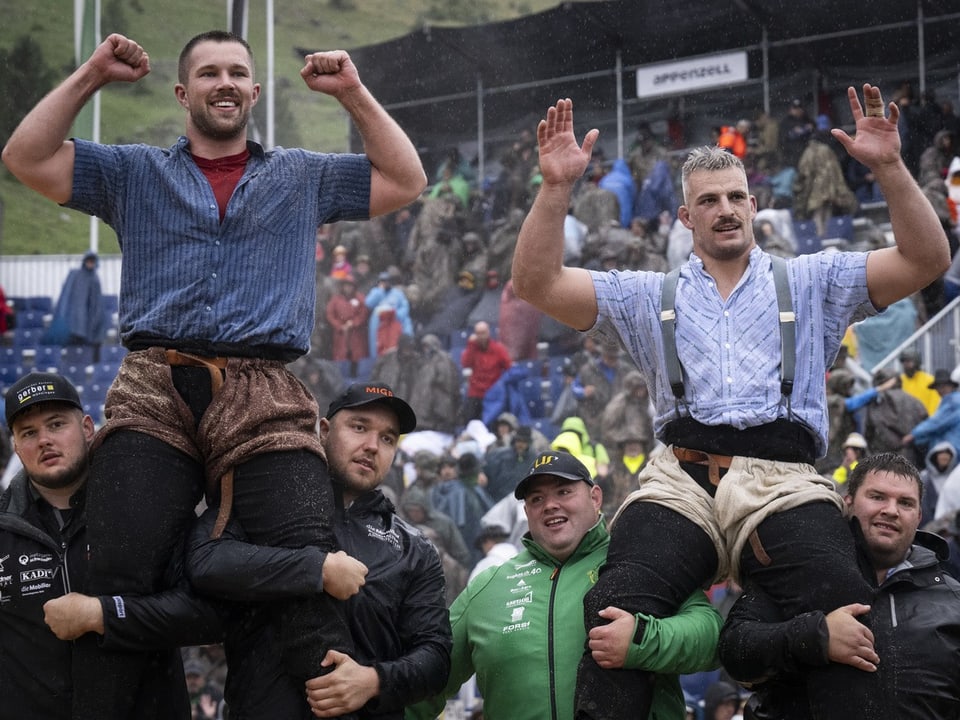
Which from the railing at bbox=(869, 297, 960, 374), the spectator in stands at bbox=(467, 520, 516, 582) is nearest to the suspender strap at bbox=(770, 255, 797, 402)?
the spectator in stands at bbox=(467, 520, 516, 582)

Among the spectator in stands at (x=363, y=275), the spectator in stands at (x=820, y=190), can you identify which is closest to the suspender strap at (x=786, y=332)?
the spectator in stands at (x=820, y=190)

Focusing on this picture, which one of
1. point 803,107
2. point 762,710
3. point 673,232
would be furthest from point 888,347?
point 762,710

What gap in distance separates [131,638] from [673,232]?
33.4 feet

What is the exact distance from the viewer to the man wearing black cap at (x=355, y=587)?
3592mm

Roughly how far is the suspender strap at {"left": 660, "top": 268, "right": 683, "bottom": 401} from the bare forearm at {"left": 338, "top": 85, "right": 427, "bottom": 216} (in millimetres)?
814

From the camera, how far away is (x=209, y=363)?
372 cm

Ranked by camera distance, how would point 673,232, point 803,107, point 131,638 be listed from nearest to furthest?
point 131,638
point 673,232
point 803,107

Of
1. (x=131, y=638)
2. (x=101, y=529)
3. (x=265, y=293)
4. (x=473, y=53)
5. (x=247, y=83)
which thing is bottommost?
(x=131, y=638)

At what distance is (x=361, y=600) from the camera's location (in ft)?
13.4

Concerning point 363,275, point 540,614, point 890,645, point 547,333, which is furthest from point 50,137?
point 363,275

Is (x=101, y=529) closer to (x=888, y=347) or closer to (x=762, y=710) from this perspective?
(x=762, y=710)

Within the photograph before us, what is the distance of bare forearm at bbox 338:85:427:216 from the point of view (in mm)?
3855

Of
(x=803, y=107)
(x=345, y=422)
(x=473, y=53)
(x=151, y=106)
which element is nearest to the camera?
(x=345, y=422)

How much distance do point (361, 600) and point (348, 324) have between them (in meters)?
10.3
